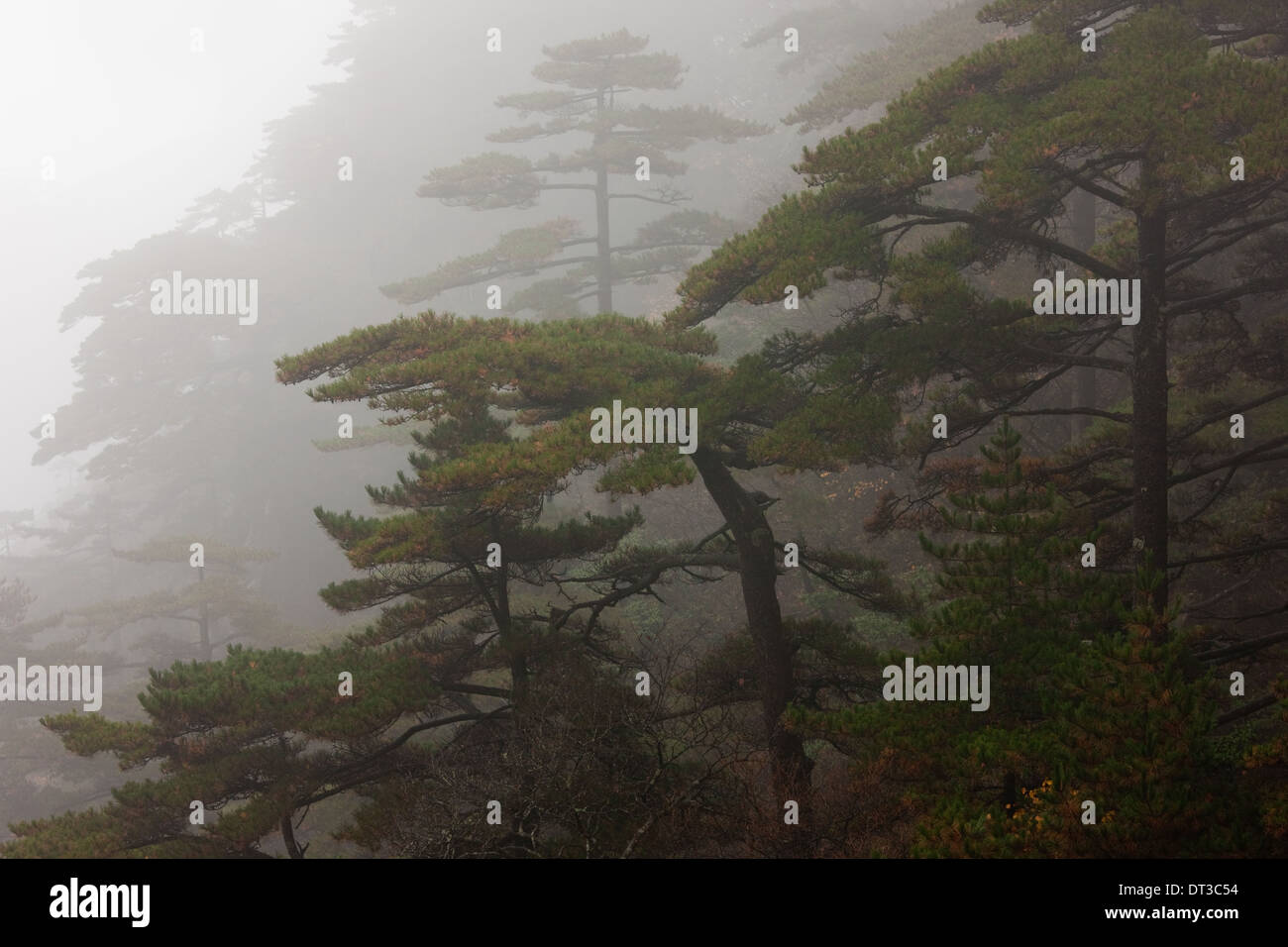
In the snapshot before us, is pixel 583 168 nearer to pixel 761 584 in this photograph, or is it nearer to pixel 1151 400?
pixel 761 584

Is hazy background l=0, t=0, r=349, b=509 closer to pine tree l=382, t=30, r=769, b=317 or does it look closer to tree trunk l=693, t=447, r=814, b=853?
pine tree l=382, t=30, r=769, b=317

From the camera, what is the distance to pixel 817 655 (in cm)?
1081

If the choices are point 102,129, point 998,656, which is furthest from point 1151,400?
point 102,129

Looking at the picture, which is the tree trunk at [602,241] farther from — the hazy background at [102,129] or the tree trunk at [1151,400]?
the hazy background at [102,129]

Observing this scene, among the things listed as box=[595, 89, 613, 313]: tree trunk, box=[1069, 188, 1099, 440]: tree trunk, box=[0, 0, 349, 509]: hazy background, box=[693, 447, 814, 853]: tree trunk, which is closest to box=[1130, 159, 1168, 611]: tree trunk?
box=[693, 447, 814, 853]: tree trunk

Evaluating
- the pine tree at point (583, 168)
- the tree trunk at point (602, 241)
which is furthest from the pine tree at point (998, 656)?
the pine tree at point (583, 168)

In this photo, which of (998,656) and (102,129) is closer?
(998,656)

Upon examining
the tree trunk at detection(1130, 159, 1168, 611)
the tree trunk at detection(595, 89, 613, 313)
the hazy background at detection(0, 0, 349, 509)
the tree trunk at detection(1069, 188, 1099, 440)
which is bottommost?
the tree trunk at detection(1130, 159, 1168, 611)

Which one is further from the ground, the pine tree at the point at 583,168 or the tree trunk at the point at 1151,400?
the pine tree at the point at 583,168

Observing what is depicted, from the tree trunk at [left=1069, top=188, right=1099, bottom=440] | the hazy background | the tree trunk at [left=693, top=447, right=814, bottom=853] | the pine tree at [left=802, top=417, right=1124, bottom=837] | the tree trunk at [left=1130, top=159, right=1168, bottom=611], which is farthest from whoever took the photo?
the hazy background

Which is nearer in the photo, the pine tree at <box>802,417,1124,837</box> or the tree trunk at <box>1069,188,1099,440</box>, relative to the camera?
the pine tree at <box>802,417,1124,837</box>

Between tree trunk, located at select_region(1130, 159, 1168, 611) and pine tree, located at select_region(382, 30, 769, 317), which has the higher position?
pine tree, located at select_region(382, 30, 769, 317)

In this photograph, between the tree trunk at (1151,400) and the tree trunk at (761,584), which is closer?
the tree trunk at (1151,400)
